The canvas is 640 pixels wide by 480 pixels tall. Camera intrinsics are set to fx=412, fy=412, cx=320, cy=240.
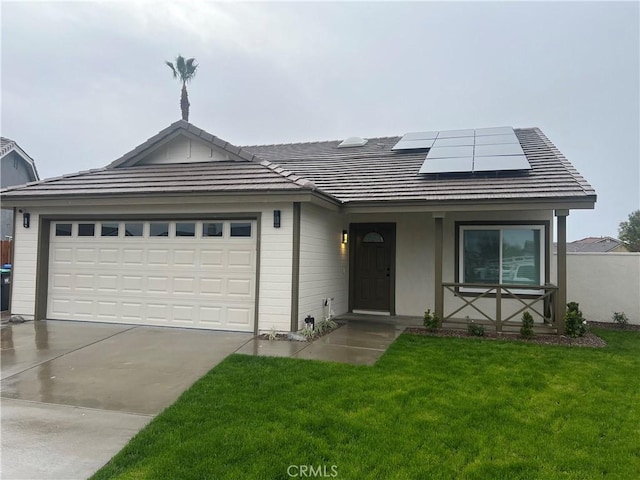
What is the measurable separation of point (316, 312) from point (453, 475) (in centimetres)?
558

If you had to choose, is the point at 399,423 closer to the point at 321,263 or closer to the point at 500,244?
the point at 321,263

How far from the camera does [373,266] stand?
10.6 meters

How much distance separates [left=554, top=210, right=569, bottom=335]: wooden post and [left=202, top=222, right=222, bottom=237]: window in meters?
6.36

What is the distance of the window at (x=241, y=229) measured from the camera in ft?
26.0

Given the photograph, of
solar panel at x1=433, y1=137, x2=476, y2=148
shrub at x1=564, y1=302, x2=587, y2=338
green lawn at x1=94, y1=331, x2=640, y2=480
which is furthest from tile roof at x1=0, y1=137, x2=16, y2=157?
shrub at x1=564, y1=302, x2=587, y2=338

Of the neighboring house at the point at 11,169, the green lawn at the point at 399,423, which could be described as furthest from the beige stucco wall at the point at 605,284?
the neighboring house at the point at 11,169

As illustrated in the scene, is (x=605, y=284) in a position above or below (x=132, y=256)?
below

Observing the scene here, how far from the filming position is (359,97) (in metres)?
28.2

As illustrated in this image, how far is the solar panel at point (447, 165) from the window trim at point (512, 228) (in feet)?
4.23

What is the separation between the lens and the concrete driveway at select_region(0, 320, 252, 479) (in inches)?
132

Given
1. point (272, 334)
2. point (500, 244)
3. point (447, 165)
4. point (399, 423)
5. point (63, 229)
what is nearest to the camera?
point (399, 423)

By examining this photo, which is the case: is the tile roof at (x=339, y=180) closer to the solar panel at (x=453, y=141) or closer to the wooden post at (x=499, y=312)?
the solar panel at (x=453, y=141)

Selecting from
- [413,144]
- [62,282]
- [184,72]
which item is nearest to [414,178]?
[413,144]

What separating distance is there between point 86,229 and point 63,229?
58 cm
